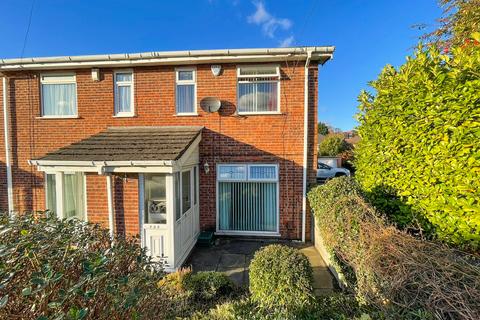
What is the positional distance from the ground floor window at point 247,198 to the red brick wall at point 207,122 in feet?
0.79

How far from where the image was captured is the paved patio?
16.1ft

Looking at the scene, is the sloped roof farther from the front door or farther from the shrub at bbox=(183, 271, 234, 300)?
the shrub at bbox=(183, 271, 234, 300)

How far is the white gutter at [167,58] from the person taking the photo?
6.62 metres

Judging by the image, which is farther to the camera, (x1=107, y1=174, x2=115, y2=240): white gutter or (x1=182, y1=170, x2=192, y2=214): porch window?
(x1=182, y1=170, x2=192, y2=214): porch window

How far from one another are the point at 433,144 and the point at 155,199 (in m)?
5.68

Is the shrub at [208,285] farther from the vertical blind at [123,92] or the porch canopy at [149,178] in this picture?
the vertical blind at [123,92]

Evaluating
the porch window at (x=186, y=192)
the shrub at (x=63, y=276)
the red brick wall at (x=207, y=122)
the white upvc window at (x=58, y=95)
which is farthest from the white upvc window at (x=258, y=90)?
the shrub at (x=63, y=276)

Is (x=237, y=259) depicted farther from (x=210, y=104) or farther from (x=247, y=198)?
(x=210, y=104)

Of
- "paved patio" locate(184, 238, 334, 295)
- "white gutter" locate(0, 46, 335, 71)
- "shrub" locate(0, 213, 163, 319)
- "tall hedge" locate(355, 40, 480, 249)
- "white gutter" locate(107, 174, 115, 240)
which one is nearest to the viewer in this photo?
"shrub" locate(0, 213, 163, 319)

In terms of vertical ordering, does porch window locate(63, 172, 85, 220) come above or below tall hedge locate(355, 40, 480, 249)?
below

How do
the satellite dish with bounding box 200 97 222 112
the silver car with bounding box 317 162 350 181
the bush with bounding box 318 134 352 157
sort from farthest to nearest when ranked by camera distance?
the bush with bounding box 318 134 352 157
the silver car with bounding box 317 162 350 181
the satellite dish with bounding box 200 97 222 112

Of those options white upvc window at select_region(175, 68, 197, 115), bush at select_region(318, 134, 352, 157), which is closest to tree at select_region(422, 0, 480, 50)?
white upvc window at select_region(175, 68, 197, 115)

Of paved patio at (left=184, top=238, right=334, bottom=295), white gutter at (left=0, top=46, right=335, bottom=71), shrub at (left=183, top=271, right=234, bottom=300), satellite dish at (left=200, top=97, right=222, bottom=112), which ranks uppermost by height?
white gutter at (left=0, top=46, right=335, bottom=71)

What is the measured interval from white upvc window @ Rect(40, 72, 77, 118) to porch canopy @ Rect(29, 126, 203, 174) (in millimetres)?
2011
